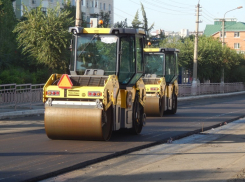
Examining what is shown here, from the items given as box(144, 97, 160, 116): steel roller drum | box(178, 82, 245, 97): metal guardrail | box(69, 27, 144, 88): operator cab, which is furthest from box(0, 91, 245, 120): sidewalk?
box(178, 82, 245, 97): metal guardrail

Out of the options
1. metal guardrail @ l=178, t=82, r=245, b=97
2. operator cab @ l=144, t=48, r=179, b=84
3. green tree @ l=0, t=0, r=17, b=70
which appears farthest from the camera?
metal guardrail @ l=178, t=82, r=245, b=97

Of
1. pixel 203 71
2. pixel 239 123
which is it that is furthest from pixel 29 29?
pixel 203 71

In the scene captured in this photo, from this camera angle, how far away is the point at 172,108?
21172 millimetres

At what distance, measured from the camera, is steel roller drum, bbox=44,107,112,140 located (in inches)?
423

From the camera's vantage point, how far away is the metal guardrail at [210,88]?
38.6 metres

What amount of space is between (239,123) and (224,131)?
3.07m

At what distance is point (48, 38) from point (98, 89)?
17813mm

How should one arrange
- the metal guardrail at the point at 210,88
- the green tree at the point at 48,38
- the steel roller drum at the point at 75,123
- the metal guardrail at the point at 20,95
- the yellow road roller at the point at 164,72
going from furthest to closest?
the metal guardrail at the point at 210,88 < the green tree at the point at 48,38 < the yellow road roller at the point at 164,72 < the metal guardrail at the point at 20,95 < the steel roller drum at the point at 75,123

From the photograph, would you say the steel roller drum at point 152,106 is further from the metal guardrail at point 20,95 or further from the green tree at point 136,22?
the green tree at point 136,22

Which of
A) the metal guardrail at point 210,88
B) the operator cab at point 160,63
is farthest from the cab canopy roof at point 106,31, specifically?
the metal guardrail at point 210,88

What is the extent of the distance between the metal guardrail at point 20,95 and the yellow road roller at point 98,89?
6.46m

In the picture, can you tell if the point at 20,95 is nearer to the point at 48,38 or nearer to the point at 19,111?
the point at 19,111

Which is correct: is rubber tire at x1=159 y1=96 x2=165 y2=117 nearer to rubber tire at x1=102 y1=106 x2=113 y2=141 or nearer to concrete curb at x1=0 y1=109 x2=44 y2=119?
concrete curb at x1=0 y1=109 x2=44 y2=119

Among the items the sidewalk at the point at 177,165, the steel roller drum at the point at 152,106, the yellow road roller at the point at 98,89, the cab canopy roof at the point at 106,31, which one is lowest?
the sidewalk at the point at 177,165
